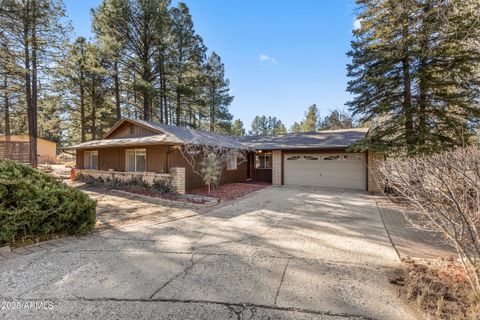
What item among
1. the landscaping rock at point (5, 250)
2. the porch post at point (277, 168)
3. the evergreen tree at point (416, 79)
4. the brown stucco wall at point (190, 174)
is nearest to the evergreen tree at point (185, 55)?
the brown stucco wall at point (190, 174)

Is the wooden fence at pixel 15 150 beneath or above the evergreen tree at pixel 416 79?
beneath

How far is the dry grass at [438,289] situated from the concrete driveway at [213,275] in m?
0.20

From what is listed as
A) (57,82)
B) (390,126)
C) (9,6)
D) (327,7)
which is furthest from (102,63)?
(390,126)

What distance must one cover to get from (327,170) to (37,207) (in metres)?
12.4

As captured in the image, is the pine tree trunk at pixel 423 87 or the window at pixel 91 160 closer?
Result: the pine tree trunk at pixel 423 87

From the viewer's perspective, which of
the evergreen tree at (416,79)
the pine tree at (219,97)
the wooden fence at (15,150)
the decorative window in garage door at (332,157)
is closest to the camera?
the evergreen tree at (416,79)

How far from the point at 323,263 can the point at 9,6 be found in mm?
16349

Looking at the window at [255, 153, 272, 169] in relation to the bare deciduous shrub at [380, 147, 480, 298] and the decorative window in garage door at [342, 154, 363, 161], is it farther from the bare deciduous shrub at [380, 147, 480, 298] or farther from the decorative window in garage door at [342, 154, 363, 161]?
the bare deciduous shrub at [380, 147, 480, 298]

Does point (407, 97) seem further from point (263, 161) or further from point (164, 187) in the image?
point (164, 187)

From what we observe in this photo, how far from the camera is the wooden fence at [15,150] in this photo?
47.7 ft

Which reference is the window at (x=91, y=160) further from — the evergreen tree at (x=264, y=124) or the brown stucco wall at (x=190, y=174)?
the evergreen tree at (x=264, y=124)

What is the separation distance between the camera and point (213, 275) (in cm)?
330

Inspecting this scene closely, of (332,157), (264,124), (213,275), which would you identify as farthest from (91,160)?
(264,124)

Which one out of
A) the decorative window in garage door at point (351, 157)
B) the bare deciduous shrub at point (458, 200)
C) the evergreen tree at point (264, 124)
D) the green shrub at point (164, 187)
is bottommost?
the green shrub at point (164, 187)
